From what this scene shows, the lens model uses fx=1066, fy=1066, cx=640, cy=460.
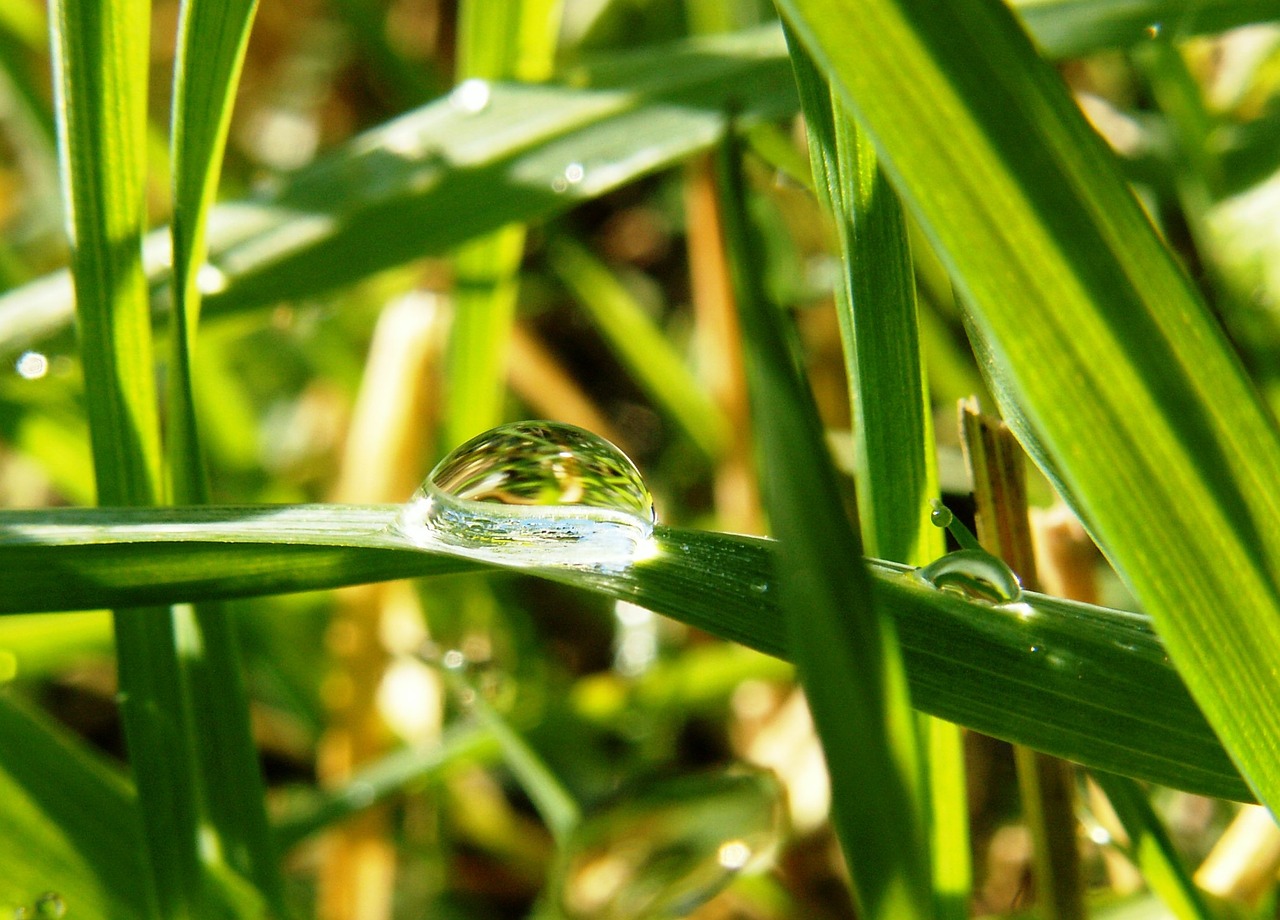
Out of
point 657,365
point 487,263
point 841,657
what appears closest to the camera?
point 841,657

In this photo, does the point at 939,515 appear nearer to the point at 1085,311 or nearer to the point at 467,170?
the point at 1085,311

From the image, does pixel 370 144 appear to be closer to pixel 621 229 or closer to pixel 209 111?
pixel 209 111

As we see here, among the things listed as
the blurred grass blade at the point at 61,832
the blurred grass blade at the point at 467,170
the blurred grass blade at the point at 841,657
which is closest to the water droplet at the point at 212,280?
the blurred grass blade at the point at 467,170

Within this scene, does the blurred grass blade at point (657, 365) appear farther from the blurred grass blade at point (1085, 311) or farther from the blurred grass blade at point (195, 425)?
the blurred grass blade at point (1085, 311)

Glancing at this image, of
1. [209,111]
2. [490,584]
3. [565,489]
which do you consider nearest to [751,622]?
[565,489]

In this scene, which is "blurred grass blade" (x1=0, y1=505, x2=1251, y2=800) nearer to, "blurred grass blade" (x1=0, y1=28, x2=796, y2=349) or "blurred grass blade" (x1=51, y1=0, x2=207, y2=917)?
"blurred grass blade" (x1=51, y1=0, x2=207, y2=917)

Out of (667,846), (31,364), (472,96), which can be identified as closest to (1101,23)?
(472,96)
